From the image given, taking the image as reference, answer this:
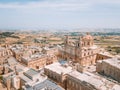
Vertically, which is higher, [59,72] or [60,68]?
[60,68]

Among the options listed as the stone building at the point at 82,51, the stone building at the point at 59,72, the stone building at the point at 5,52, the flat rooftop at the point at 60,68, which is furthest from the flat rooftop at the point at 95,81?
the stone building at the point at 5,52

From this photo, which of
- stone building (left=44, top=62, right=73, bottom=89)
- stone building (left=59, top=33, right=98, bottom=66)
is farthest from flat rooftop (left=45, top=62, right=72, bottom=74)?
stone building (left=59, top=33, right=98, bottom=66)

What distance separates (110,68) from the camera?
4778 cm

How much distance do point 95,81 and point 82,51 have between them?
1988 cm

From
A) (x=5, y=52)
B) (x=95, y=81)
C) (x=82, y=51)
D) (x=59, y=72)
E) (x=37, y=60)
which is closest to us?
(x=95, y=81)

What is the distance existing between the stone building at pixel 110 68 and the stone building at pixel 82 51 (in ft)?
28.9

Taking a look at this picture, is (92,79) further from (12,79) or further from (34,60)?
(34,60)

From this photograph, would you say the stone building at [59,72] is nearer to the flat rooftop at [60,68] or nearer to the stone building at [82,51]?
the flat rooftop at [60,68]

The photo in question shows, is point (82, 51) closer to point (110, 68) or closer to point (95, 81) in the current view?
point (110, 68)

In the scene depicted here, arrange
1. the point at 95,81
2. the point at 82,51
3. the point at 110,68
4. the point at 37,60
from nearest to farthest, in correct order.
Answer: the point at 95,81 < the point at 110,68 < the point at 82,51 < the point at 37,60

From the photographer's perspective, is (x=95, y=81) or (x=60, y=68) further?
(x=60, y=68)

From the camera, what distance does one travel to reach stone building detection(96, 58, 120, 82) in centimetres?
4562

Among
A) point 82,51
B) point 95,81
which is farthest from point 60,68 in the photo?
point 95,81

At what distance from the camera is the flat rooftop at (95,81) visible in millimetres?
37237
